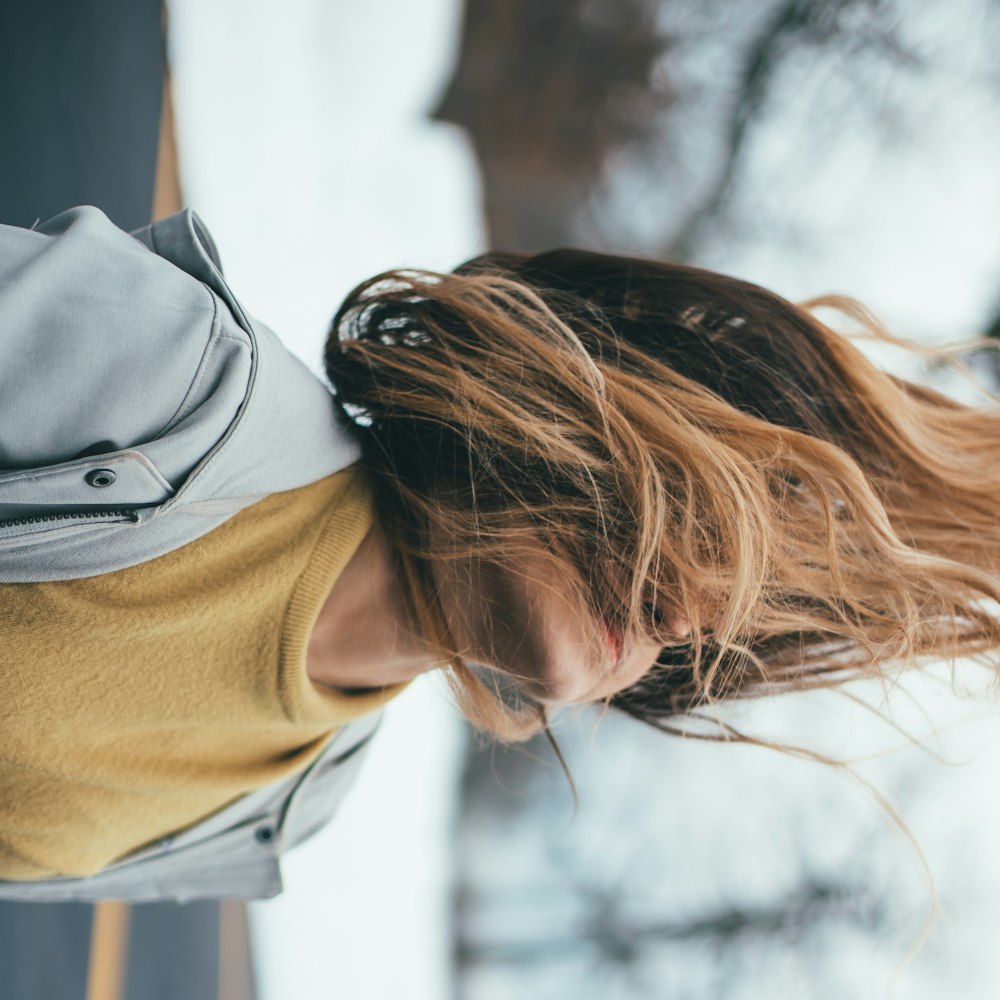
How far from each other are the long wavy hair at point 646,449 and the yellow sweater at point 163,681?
0.25ft

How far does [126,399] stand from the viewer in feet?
1.28

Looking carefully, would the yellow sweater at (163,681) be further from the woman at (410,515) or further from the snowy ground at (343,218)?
the snowy ground at (343,218)

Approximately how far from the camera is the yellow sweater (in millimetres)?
467

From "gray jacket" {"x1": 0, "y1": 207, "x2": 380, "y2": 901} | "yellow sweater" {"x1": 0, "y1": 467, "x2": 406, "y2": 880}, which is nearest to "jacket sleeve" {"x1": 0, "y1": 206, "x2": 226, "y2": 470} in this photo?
"gray jacket" {"x1": 0, "y1": 207, "x2": 380, "y2": 901}

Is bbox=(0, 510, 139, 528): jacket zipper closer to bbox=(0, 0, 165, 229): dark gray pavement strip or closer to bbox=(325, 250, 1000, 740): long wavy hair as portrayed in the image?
bbox=(325, 250, 1000, 740): long wavy hair

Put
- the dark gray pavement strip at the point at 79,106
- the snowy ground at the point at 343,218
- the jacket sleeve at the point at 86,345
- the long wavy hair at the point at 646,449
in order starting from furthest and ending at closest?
the snowy ground at the point at 343,218 → the dark gray pavement strip at the point at 79,106 → the long wavy hair at the point at 646,449 → the jacket sleeve at the point at 86,345

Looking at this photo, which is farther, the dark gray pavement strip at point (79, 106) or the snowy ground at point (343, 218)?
the snowy ground at point (343, 218)

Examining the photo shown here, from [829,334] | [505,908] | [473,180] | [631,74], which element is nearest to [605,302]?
[829,334]

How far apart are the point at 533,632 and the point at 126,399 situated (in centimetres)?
30

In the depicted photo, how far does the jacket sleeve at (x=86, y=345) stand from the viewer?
37cm

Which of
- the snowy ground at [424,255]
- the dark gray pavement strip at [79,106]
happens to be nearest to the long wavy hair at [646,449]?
the dark gray pavement strip at [79,106]

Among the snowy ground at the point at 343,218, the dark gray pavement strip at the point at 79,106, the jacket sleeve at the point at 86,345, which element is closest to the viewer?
the jacket sleeve at the point at 86,345

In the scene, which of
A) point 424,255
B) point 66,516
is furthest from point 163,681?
point 424,255

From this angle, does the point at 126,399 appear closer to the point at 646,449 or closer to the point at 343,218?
the point at 646,449
